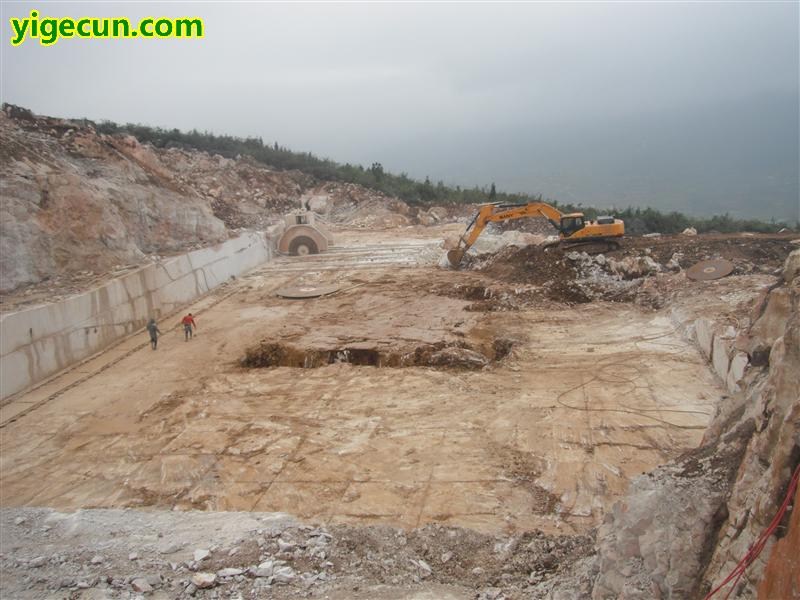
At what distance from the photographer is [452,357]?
10.9m

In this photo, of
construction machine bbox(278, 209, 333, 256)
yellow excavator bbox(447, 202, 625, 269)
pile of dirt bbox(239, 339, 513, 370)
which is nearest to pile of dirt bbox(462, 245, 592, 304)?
yellow excavator bbox(447, 202, 625, 269)

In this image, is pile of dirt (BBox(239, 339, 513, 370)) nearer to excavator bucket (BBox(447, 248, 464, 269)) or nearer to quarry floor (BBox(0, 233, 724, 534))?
quarry floor (BBox(0, 233, 724, 534))

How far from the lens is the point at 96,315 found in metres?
13.3

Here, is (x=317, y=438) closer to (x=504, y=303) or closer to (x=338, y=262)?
(x=504, y=303)

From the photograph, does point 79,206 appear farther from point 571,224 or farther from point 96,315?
point 571,224

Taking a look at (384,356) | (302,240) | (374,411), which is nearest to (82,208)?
(302,240)

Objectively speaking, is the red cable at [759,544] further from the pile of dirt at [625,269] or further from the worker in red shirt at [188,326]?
the worker in red shirt at [188,326]

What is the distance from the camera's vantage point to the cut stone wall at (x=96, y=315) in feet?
36.7

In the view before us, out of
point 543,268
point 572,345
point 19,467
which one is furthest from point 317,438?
point 543,268

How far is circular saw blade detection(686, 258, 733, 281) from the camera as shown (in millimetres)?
12758

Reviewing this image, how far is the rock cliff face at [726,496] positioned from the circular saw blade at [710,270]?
968 cm

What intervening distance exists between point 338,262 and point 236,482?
46.3 ft

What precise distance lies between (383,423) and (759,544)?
6.33 meters

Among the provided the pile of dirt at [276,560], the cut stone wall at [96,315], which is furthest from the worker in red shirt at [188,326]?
the pile of dirt at [276,560]
